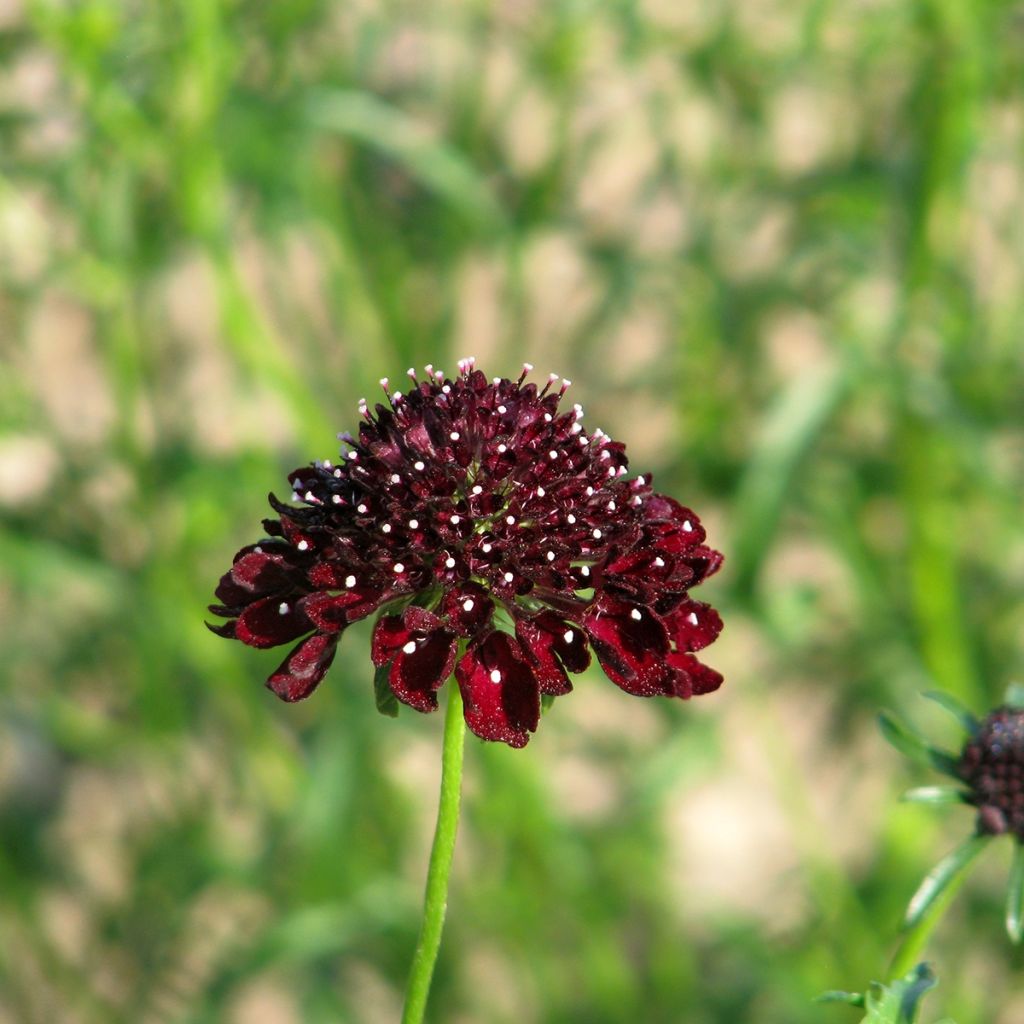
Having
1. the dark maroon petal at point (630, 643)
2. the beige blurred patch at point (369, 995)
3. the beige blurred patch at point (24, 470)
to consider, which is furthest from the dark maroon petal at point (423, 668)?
the beige blurred patch at point (24, 470)

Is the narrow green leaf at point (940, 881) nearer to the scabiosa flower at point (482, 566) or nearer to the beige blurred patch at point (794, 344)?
the scabiosa flower at point (482, 566)

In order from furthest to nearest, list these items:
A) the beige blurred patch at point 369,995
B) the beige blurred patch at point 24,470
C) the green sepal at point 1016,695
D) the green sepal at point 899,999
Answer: the beige blurred patch at point 24,470 < the beige blurred patch at point 369,995 < the green sepal at point 1016,695 < the green sepal at point 899,999

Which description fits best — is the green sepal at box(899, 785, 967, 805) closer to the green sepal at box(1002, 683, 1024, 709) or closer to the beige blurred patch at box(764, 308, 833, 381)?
the green sepal at box(1002, 683, 1024, 709)

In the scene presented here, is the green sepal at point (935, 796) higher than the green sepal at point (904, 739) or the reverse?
the reverse

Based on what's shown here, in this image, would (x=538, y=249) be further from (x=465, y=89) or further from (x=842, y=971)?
(x=842, y=971)

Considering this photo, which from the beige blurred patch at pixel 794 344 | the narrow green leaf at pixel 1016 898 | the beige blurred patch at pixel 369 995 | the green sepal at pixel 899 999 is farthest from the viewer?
the beige blurred patch at pixel 794 344

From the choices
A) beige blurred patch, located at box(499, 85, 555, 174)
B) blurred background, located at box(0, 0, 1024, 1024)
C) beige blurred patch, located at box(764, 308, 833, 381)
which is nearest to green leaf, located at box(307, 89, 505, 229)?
blurred background, located at box(0, 0, 1024, 1024)

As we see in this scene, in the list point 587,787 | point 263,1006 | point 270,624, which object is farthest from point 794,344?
point 270,624
